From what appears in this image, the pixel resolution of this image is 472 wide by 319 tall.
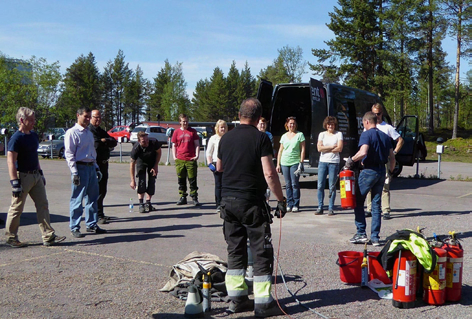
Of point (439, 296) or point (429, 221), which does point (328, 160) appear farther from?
point (439, 296)

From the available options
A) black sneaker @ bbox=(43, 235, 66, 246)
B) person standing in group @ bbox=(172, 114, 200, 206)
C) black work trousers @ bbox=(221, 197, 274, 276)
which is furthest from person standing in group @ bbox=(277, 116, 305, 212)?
black work trousers @ bbox=(221, 197, 274, 276)

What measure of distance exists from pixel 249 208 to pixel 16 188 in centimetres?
377

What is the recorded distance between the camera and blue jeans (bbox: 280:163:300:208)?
9898mm

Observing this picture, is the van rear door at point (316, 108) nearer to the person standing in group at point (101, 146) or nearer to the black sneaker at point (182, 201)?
the black sneaker at point (182, 201)

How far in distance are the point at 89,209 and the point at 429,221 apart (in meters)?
6.06

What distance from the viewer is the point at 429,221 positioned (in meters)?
8.97

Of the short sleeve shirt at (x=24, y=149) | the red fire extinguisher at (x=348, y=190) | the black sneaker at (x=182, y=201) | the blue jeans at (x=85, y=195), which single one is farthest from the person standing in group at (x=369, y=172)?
the black sneaker at (x=182, y=201)

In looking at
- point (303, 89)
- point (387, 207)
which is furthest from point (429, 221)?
point (303, 89)

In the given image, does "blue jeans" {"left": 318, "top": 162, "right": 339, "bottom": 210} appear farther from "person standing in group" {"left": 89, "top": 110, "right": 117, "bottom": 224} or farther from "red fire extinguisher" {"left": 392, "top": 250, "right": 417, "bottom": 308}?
"red fire extinguisher" {"left": 392, "top": 250, "right": 417, "bottom": 308}

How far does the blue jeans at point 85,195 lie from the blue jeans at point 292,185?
13.2 ft

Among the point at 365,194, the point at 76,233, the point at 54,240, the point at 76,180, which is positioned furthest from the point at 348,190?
the point at 54,240

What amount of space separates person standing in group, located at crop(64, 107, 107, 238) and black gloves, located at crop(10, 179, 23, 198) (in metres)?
0.80

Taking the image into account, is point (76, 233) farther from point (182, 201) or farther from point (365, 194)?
point (365, 194)

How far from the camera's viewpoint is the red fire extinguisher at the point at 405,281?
449 cm
